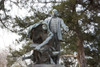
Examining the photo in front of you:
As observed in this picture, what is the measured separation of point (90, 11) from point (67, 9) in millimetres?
1834

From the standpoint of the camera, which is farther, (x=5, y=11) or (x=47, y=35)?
(x=5, y=11)

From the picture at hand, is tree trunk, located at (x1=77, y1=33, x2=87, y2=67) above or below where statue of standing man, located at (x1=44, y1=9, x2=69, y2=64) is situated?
below

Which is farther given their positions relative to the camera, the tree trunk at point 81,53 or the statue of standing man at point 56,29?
the tree trunk at point 81,53

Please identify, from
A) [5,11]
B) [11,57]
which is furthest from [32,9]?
[11,57]

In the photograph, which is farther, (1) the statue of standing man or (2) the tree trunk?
(2) the tree trunk

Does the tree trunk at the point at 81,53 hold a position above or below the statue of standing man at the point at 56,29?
below

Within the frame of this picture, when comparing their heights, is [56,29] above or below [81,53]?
above

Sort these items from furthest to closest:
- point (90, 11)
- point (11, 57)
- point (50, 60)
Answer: point (11, 57)
point (90, 11)
point (50, 60)

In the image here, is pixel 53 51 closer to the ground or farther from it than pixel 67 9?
closer to the ground

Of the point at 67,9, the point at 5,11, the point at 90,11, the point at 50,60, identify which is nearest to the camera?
the point at 50,60

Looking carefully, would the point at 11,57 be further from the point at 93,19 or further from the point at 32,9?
the point at 93,19

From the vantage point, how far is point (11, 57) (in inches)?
695

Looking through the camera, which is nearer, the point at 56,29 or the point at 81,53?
the point at 56,29

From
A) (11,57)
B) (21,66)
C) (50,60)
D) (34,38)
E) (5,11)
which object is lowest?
(21,66)
